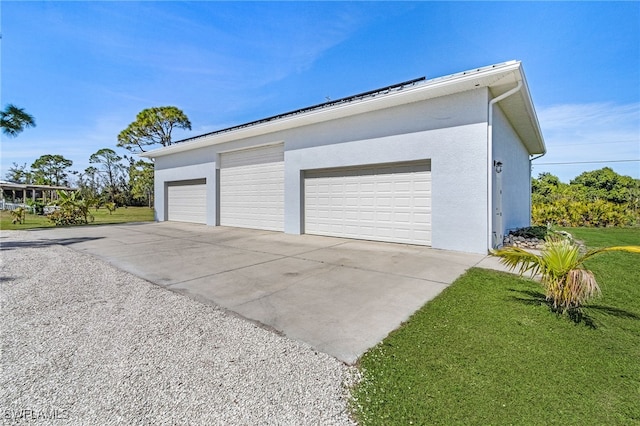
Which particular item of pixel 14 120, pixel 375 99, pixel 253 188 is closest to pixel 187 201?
pixel 253 188

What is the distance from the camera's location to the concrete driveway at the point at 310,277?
2957mm

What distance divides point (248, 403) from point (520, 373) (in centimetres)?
195

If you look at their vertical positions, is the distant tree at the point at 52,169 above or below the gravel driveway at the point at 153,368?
above

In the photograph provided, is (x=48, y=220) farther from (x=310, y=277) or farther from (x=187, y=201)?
(x=310, y=277)

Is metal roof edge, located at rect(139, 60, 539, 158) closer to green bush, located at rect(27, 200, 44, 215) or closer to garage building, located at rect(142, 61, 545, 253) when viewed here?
garage building, located at rect(142, 61, 545, 253)

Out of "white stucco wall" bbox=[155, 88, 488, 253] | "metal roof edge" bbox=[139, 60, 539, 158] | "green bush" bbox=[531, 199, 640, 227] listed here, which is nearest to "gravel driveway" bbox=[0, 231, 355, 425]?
"white stucco wall" bbox=[155, 88, 488, 253]

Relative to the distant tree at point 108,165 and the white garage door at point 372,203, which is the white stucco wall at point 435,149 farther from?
the distant tree at point 108,165

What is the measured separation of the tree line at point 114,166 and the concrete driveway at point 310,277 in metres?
10.4

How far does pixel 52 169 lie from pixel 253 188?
1841 inches

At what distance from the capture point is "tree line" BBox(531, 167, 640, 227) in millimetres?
13195

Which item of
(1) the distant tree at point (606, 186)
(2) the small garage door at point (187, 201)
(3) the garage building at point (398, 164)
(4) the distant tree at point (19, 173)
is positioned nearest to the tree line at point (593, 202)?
(1) the distant tree at point (606, 186)

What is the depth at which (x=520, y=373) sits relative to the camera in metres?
2.09

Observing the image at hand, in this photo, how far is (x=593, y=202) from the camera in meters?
14.2

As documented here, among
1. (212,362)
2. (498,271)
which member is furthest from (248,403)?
(498,271)
